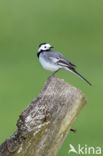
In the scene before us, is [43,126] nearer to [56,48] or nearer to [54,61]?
[54,61]

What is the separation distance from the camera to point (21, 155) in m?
3.89

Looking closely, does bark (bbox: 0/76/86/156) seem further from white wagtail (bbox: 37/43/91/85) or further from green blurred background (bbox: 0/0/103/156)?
green blurred background (bbox: 0/0/103/156)

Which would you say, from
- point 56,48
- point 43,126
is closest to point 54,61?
Answer: point 43,126

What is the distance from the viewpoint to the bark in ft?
12.8

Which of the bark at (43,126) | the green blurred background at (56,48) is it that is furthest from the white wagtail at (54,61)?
the bark at (43,126)

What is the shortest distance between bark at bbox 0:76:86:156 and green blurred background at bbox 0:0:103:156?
10.2 feet

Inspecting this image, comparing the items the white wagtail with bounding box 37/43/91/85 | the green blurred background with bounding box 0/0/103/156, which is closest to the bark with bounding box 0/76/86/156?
the white wagtail with bounding box 37/43/91/85

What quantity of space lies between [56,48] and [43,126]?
27.3ft

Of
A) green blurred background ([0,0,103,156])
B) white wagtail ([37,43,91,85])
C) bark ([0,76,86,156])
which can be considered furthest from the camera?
green blurred background ([0,0,103,156])

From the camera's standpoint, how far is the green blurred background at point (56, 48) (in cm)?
816

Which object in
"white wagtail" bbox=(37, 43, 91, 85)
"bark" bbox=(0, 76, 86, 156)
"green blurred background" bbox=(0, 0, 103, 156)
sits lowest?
"bark" bbox=(0, 76, 86, 156)

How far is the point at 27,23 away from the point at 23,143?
32.4ft

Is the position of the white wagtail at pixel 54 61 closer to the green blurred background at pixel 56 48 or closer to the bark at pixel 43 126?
the green blurred background at pixel 56 48

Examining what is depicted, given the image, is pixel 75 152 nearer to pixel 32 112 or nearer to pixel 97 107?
pixel 97 107
